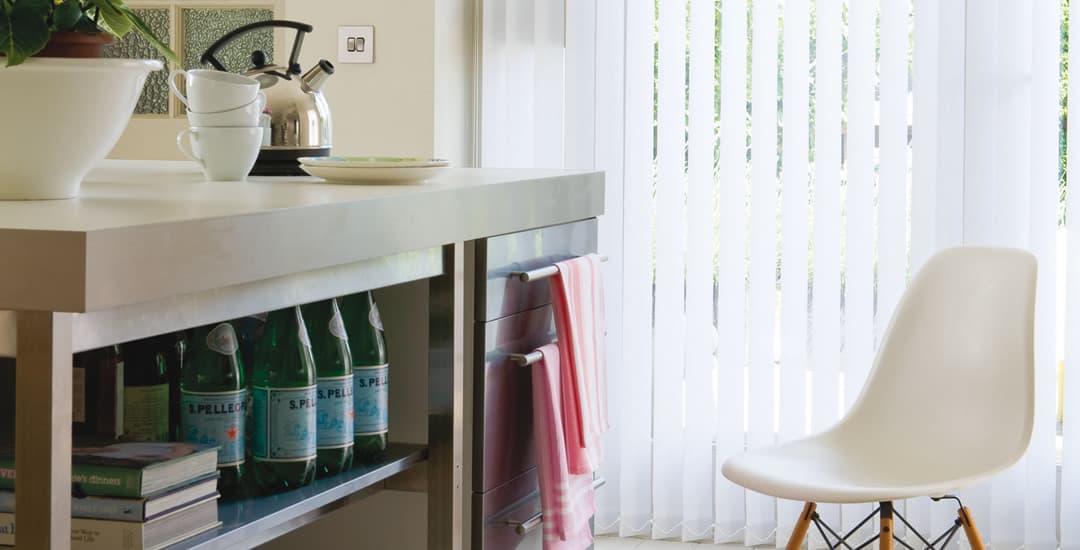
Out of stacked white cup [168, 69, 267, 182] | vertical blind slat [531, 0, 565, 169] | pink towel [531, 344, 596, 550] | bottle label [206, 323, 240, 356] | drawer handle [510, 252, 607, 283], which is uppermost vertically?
vertical blind slat [531, 0, 565, 169]

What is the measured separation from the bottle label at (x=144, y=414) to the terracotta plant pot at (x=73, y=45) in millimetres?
421

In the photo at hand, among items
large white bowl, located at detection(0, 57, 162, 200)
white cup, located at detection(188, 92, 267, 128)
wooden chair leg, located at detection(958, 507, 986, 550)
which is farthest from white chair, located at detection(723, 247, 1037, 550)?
large white bowl, located at detection(0, 57, 162, 200)

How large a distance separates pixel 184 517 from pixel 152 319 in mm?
259

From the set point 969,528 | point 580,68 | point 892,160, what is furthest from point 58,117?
point 892,160

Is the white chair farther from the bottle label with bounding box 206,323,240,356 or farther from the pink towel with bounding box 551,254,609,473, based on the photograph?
the bottle label with bounding box 206,323,240,356

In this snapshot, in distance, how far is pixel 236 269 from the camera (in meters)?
1.30

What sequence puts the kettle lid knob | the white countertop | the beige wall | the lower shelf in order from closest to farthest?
the white countertop < the lower shelf < the kettle lid knob < the beige wall

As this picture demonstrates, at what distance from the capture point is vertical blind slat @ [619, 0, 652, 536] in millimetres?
3502

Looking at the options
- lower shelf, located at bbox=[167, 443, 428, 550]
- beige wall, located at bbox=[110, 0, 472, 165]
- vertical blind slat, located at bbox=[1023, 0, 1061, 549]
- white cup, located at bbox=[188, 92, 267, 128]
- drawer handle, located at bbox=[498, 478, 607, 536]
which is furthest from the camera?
beige wall, located at bbox=[110, 0, 472, 165]

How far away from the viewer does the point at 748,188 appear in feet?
11.4

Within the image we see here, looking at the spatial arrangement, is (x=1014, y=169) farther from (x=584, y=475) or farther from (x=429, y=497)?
(x=429, y=497)

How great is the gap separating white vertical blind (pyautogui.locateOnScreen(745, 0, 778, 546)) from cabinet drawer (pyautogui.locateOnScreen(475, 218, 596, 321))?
1105 millimetres

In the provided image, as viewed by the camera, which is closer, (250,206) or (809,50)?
(250,206)

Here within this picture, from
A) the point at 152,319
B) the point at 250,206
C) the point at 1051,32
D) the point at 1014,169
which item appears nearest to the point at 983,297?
the point at 1014,169
